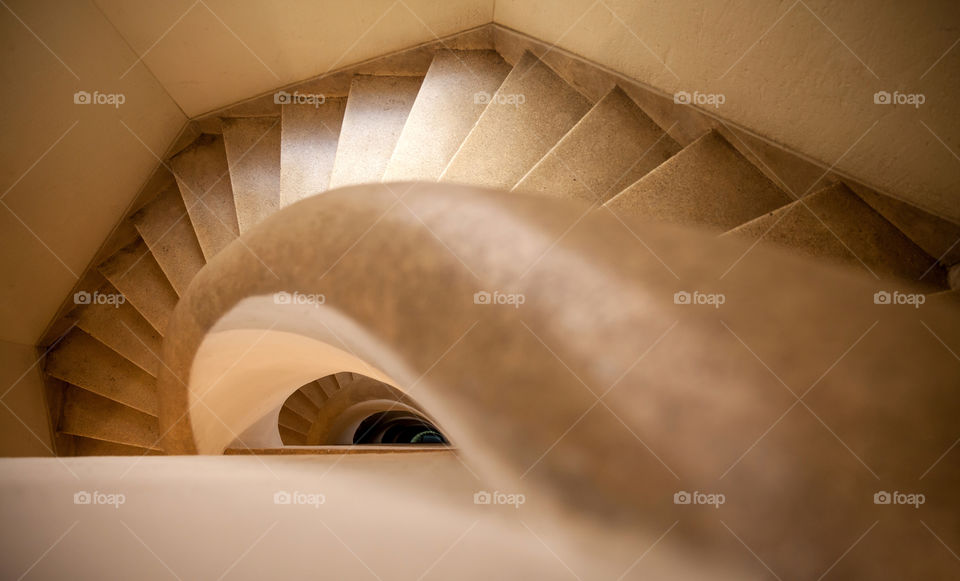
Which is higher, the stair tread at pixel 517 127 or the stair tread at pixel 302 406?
the stair tread at pixel 517 127

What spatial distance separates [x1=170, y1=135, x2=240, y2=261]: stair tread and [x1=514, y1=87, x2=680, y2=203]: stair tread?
2591 mm

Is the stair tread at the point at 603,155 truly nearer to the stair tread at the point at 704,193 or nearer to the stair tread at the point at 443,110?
the stair tread at the point at 704,193

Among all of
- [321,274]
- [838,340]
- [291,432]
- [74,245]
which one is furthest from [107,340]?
[838,340]

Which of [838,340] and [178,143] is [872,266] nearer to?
[838,340]

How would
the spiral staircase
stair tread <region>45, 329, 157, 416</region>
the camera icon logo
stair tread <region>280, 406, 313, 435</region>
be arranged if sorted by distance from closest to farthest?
the camera icon logo → the spiral staircase → stair tread <region>45, 329, 157, 416</region> → stair tread <region>280, 406, 313, 435</region>

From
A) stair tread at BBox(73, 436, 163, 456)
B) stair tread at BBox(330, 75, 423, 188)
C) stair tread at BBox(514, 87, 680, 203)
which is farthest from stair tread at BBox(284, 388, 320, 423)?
stair tread at BBox(514, 87, 680, 203)

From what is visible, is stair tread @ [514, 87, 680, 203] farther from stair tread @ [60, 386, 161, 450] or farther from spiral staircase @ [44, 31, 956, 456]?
stair tread @ [60, 386, 161, 450]

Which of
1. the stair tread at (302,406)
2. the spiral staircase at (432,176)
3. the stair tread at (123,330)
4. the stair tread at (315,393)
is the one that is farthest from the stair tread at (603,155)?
the stair tread at (302,406)

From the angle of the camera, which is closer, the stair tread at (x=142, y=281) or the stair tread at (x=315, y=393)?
the stair tread at (x=142, y=281)

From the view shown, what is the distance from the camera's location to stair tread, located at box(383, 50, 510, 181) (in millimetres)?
3193

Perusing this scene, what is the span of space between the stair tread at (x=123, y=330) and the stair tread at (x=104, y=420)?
0.44 m

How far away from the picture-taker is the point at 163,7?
139 inches

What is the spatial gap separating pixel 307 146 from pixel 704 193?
2.84 metres

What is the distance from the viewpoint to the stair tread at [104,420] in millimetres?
4410
